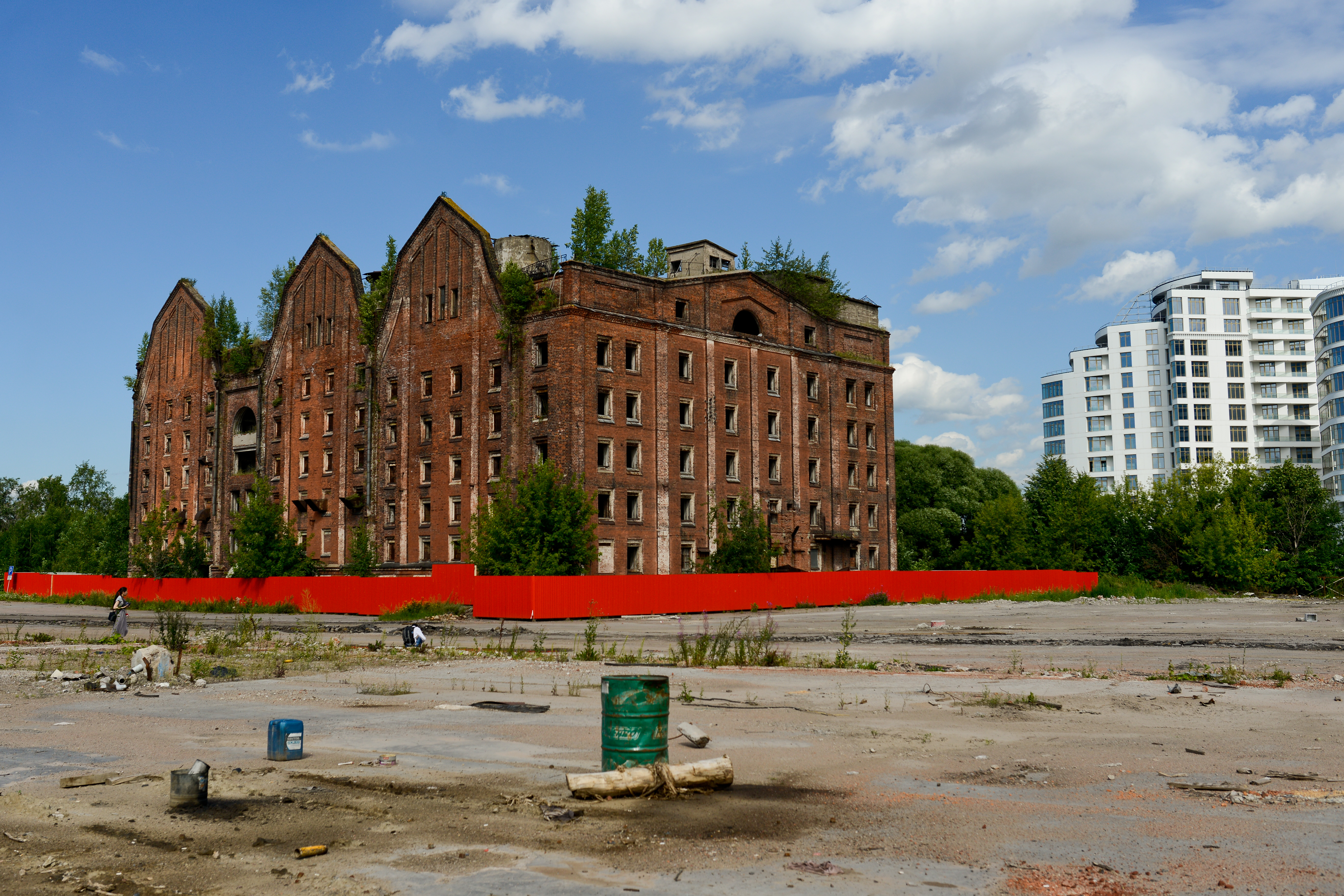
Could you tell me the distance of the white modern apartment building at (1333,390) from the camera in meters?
99.5

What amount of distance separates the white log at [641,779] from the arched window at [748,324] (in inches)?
2063

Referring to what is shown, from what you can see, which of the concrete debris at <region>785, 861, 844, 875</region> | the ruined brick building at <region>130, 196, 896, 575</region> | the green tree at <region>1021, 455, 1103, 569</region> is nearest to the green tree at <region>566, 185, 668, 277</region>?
the ruined brick building at <region>130, 196, 896, 575</region>

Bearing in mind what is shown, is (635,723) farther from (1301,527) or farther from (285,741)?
(1301,527)

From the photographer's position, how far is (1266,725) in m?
11.2

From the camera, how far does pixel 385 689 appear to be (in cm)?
1545

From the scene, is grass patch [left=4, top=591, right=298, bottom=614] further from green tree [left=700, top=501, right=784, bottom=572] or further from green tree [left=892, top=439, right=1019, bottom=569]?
green tree [left=892, top=439, right=1019, bottom=569]

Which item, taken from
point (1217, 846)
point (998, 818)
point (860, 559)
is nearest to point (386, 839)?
point (998, 818)

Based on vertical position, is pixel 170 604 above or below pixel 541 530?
below

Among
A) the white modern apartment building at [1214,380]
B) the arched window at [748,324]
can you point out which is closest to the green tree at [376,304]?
the arched window at [748,324]

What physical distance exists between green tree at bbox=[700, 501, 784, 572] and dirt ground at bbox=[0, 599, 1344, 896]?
34.3 metres

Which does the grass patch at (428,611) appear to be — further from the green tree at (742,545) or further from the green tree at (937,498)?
the green tree at (937,498)

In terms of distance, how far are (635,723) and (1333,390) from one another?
113717 millimetres

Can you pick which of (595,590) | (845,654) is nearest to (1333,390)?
(595,590)

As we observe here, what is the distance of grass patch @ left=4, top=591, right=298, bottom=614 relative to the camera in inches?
1965
